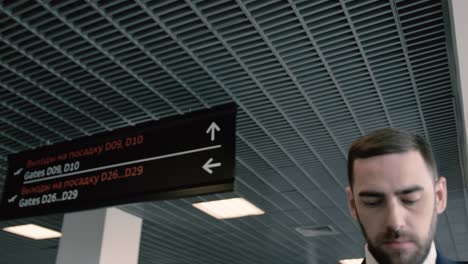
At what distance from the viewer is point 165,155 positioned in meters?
3.23

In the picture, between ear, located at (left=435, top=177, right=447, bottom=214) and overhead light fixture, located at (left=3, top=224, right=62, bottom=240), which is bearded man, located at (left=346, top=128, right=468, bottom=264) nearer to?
ear, located at (left=435, top=177, right=447, bottom=214)

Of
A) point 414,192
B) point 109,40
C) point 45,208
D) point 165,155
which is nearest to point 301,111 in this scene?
point 165,155

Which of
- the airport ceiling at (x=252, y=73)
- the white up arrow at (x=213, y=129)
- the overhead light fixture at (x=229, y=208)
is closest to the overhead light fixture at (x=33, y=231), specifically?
the airport ceiling at (x=252, y=73)

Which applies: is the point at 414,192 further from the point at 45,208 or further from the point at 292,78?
the point at 45,208

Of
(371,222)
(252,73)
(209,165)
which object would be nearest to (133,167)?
(209,165)

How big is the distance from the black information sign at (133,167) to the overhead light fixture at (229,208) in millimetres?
2733

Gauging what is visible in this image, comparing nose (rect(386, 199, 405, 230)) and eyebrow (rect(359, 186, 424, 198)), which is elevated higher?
eyebrow (rect(359, 186, 424, 198))

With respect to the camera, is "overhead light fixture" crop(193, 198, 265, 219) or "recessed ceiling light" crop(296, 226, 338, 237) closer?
"overhead light fixture" crop(193, 198, 265, 219)

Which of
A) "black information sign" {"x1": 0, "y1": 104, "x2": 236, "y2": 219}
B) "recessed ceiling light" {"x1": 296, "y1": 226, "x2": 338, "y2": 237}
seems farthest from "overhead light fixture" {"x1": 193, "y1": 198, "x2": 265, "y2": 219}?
"black information sign" {"x1": 0, "y1": 104, "x2": 236, "y2": 219}

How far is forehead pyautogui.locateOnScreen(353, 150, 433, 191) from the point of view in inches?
26.7

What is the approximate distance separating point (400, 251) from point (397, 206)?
2.3 inches

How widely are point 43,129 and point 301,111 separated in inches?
86.8

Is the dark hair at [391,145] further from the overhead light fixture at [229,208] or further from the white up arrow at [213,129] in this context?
the overhead light fixture at [229,208]

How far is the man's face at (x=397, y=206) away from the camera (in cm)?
66
